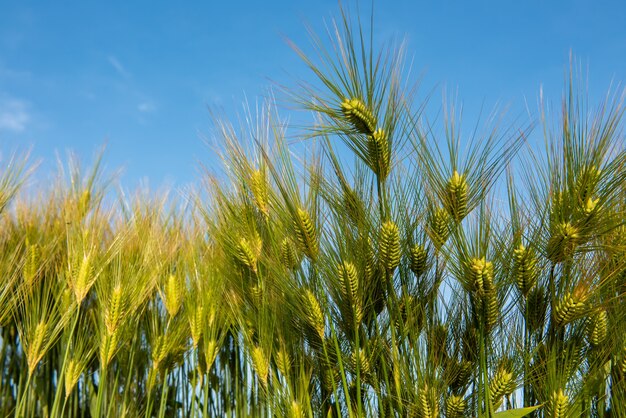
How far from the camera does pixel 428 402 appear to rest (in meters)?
1.49

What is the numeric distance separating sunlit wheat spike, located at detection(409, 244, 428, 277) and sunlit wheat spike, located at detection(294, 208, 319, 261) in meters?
0.22

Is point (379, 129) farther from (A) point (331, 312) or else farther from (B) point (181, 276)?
(B) point (181, 276)

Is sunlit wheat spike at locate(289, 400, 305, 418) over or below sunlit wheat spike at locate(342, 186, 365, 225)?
below

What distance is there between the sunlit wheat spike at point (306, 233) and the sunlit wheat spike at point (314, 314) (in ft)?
0.29

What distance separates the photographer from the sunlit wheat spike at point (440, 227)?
153cm

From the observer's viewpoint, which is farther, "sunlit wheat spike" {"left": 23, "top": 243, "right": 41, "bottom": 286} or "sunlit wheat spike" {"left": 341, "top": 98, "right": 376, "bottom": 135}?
"sunlit wheat spike" {"left": 23, "top": 243, "right": 41, "bottom": 286}

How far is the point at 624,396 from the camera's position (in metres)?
1.60

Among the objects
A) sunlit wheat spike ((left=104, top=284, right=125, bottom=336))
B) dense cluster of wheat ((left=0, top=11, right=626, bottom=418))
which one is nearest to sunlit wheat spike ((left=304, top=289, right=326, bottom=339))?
dense cluster of wheat ((left=0, top=11, right=626, bottom=418))

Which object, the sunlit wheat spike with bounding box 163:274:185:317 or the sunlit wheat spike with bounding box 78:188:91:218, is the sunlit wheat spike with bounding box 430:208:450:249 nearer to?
the sunlit wheat spike with bounding box 163:274:185:317

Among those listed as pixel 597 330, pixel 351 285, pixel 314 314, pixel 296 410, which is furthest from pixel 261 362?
pixel 597 330

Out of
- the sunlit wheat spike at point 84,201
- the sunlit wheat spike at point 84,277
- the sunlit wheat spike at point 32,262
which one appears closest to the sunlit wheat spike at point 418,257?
the sunlit wheat spike at point 84,277

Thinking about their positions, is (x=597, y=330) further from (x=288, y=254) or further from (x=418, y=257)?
(x=288, y=254)

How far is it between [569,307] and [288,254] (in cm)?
67

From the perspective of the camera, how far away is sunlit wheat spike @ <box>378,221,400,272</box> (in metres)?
1.48
